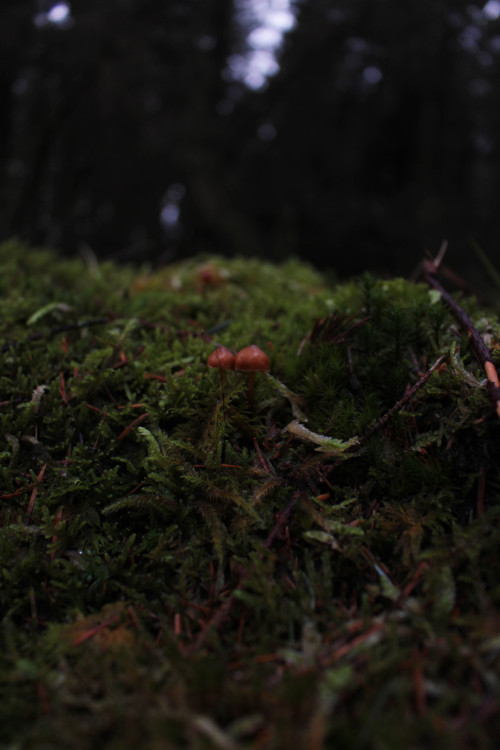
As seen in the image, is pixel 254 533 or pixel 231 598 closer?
pixel 231 598

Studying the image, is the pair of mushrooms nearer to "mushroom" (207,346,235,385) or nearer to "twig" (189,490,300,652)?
"mushroom" (207,346,235,385)

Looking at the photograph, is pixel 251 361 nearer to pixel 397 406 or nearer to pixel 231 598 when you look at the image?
pixel 397 406

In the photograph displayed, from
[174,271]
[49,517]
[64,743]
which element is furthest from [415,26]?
[64,743]

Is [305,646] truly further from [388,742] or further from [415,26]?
[415,26]

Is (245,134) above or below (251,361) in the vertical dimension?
above

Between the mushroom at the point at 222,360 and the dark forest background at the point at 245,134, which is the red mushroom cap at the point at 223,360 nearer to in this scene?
the mushroom at the point at 222,360

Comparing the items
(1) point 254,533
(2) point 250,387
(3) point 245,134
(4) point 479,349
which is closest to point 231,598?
(1) point 254,533

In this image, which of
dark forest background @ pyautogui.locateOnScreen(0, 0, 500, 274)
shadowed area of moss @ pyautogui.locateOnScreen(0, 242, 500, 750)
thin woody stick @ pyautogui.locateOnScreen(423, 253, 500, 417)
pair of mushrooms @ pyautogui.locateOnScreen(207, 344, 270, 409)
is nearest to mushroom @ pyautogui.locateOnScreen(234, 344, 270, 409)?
pair of mushrooms @ pyautogui.locateOnScreen(207, 344, 270, 409)
